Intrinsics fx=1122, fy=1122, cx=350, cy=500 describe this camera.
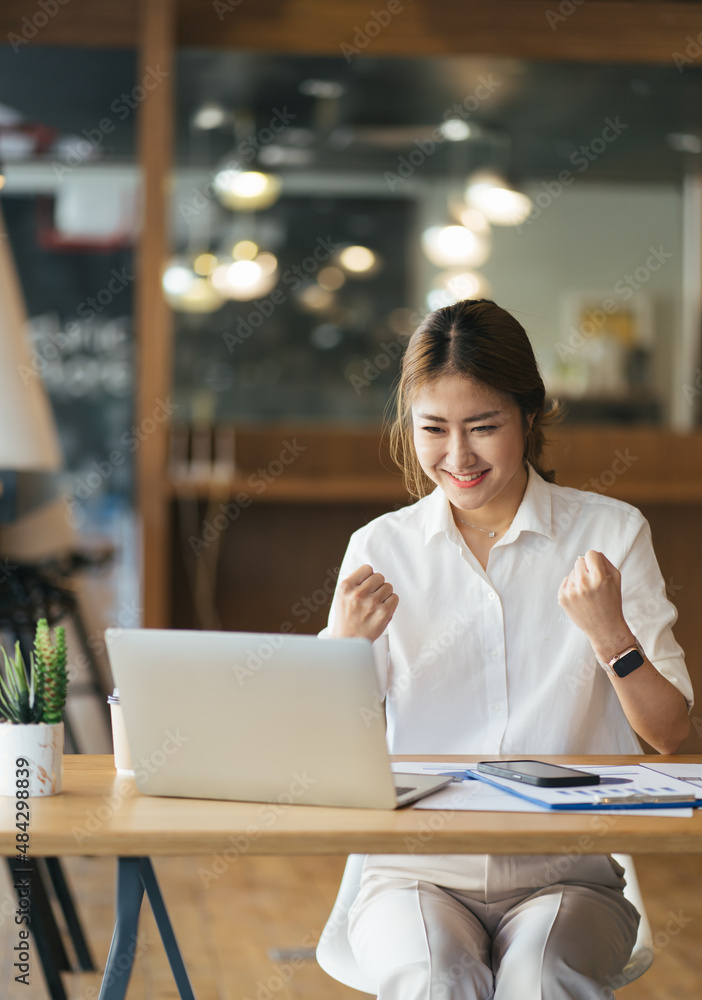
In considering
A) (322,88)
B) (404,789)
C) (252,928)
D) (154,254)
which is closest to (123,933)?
(404,789)

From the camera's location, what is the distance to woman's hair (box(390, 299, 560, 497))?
5.38ft

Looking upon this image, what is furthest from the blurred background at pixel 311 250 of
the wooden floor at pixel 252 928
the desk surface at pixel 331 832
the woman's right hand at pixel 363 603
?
the desk surface at pixel 331 832

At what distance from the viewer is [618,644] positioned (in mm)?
1454

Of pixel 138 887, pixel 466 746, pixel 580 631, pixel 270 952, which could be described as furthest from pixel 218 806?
pixel 270 952

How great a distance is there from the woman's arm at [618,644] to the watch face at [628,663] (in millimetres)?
12

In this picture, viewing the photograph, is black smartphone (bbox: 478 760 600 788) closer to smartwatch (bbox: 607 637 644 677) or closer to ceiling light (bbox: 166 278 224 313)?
smartwatch (bbox: 607 637 644 677)

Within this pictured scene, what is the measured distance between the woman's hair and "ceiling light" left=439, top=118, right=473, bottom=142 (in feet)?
16.7

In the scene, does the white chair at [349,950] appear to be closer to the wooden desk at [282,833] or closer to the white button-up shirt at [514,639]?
the white button-up shirt at [514,639]

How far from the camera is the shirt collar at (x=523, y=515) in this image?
1646mm

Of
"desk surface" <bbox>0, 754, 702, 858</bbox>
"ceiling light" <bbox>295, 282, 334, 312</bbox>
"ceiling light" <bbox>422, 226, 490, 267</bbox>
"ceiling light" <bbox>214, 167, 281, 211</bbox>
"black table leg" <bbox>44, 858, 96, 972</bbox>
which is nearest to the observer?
"desk surface" <bbox>0, 754, 702, 858</bbox>

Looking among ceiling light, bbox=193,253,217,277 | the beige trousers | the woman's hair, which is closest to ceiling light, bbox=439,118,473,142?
ceiling light, bbox=193,253,217,277

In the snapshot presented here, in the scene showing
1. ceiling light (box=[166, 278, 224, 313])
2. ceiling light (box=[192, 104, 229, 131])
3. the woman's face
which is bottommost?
the woman's face

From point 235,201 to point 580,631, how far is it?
228 inches

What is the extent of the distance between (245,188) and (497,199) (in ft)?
5.01
